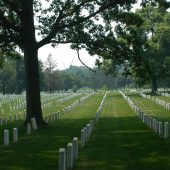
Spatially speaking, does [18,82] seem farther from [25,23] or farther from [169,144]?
[169,144]

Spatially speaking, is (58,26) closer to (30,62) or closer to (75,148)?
(30,62)

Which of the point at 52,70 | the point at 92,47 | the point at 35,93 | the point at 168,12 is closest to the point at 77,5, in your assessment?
the point at 92,47

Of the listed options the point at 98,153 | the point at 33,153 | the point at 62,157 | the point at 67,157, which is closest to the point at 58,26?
the point at 33,153

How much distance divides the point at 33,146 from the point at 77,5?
14876mm

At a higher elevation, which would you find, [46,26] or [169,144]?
[46,26]

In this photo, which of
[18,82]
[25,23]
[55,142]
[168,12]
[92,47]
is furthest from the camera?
[18,82]

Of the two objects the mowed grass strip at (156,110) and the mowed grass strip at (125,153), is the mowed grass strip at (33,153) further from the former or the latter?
the mowed grass strip at (156,110)

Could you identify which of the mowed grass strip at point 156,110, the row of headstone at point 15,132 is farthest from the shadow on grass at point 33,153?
the mowed grass strip at point 156,110

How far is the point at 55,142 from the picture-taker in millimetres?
20500

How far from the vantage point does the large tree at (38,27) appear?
102ft

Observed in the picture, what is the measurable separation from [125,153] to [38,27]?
18.6 meters

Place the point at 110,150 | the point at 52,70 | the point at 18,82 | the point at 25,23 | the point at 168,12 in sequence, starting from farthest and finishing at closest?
the point at 52,70, the point at 18,82, the point at 168,12, the point at 25,23, the point at 110,150

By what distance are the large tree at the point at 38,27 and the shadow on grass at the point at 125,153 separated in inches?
365

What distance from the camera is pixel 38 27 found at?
33.7m
